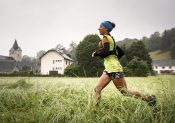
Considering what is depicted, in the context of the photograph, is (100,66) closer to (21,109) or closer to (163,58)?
(21,109)

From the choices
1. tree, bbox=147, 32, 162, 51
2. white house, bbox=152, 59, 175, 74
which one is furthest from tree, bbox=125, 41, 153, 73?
tree, bbox=147, 32, 162, 51

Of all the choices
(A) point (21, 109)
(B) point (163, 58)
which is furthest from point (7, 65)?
(A) point (21, 109)

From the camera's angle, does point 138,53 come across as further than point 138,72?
Yes

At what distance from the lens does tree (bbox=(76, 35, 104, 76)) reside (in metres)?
49.5

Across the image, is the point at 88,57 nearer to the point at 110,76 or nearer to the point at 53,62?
the point at 53,62

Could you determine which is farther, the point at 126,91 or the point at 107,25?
the point at 107,25

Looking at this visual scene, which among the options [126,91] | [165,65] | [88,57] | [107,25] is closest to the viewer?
[126,91]

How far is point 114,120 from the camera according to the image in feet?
13.3

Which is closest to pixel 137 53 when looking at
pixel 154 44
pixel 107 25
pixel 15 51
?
pixel 107 25

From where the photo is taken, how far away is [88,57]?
51000 millimetres

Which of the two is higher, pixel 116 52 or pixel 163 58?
pixel 163 58

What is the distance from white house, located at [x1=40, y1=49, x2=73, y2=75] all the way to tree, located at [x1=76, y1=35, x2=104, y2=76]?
1204 cm

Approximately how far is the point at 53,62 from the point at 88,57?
18.1 m

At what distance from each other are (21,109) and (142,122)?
3028mm
